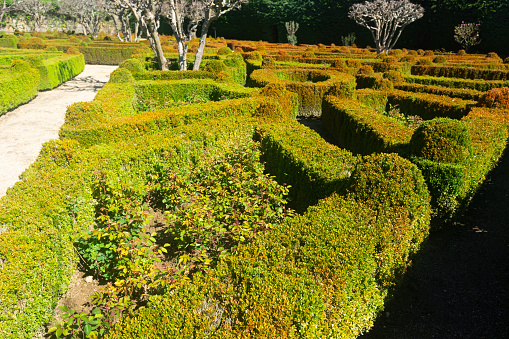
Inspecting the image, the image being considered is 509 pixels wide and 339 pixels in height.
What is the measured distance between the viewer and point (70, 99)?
59.9ft

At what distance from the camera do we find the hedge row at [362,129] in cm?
810

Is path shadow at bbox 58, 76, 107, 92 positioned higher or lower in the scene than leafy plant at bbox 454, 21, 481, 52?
lower

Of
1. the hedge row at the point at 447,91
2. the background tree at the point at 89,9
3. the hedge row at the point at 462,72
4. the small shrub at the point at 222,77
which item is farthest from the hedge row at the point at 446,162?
the background tree at the point at 89,9

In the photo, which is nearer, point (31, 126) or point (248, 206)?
point (248, 206)

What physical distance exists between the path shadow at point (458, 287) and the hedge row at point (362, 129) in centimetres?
238

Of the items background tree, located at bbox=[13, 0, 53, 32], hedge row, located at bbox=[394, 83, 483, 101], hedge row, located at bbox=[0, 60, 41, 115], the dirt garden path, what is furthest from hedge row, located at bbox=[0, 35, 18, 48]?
hedge row, located at bbox=[394, 83, 483, 101]

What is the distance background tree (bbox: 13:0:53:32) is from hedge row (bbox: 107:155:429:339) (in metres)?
73.2

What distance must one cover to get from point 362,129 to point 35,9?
236 feet

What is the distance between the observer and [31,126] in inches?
536

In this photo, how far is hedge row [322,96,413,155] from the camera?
8.10 m

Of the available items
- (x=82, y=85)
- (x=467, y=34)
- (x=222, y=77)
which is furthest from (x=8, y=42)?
(x=467, y=34)

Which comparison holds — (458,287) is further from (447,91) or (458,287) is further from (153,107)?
(153,107)

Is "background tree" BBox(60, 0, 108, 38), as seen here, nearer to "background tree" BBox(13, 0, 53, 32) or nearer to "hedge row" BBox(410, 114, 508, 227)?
"background tree" BBox(13, 0, 53, 32)

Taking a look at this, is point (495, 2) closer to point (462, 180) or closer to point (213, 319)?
point (462, 180)
